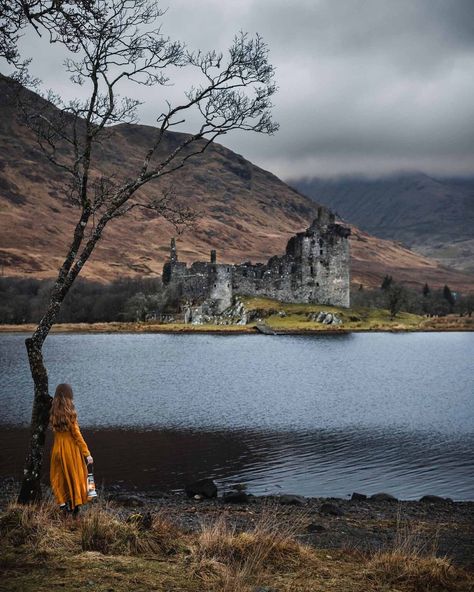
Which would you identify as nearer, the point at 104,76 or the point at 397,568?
the point at 397,568

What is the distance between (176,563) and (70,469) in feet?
9.98

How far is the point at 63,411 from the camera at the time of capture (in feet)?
35.8

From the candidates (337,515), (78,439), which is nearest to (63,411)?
(78,439)

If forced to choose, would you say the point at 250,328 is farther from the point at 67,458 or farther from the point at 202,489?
the point at 67,458

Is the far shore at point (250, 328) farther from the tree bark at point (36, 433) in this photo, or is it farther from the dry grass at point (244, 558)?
the dry grass at point (244, 558)

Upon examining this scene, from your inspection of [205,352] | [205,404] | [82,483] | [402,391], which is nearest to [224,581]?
[82,483]

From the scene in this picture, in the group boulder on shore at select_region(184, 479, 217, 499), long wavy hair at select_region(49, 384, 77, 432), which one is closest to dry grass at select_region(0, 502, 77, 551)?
long wavy hair at select_region(49, 384, 77, 432)

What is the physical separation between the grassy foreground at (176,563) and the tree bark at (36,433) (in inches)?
57.7

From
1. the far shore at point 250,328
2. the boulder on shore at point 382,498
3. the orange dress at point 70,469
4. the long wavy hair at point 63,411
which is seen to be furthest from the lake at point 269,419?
the far shore at point 250,328

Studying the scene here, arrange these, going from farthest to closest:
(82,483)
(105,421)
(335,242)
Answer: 1. (335,242)
2. (105,421)
3. (82,483)

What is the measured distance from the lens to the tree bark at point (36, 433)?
11523 millimetres

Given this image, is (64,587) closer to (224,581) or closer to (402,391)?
(224,581)

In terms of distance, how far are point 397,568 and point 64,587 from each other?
14.2ft

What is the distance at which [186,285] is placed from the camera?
105 meters
